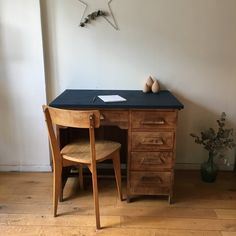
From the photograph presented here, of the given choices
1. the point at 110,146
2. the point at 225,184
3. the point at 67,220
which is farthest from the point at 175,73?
the point at 67,220

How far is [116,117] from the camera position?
1969 millimetres

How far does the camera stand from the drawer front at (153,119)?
195 cm

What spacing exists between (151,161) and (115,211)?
462 millimetres

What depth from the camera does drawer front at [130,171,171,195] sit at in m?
2.07

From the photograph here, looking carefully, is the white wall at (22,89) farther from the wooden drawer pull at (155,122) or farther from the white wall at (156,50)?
the wooden drawer pull at (155,122)

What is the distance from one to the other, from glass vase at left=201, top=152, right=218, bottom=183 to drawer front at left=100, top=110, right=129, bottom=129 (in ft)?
3.08

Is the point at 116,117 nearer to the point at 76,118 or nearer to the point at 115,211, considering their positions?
the point at 76,118

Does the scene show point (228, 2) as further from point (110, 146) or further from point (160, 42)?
point (110, 146)

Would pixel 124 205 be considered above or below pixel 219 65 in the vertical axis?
below

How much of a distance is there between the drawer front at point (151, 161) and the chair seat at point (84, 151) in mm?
174

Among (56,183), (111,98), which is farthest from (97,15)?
(56,183)

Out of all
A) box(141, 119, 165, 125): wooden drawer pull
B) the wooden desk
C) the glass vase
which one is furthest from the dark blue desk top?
the glass vase

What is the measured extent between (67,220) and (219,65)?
1818mm

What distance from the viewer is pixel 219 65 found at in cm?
242
